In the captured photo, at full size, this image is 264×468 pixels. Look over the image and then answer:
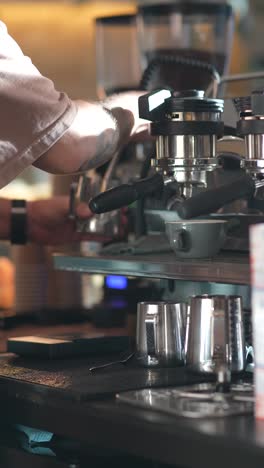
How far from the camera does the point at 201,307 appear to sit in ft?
5.53

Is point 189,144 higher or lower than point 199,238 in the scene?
higher

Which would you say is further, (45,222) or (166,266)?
(45,222)

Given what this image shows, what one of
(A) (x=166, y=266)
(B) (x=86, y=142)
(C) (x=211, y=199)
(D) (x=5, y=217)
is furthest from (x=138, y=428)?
(D) (x=5, y=217)

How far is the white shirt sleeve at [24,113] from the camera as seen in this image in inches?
71.6

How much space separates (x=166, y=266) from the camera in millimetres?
1917

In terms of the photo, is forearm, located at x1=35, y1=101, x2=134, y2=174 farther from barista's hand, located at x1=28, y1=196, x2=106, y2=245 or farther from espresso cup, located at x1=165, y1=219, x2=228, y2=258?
barista's hand, located at x1=28, y1=196, x2=106, y2=245

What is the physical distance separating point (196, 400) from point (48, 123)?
542mm

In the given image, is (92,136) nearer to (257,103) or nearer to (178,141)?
(178,141)

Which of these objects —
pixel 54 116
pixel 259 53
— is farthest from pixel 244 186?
pixel 259 53

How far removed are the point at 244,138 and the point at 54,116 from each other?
294 mm

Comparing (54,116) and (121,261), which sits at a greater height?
(54,116)

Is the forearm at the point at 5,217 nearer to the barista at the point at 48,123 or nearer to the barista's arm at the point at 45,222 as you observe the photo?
the barista's arm at the point at 45,222

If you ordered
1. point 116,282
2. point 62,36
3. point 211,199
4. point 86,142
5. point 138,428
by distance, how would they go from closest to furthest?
1. point 138,428
2. point 211,199
3. point 86,142
4. point 116,282
5. point 62,36

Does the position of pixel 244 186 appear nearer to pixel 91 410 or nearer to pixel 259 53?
pixel 91 410
